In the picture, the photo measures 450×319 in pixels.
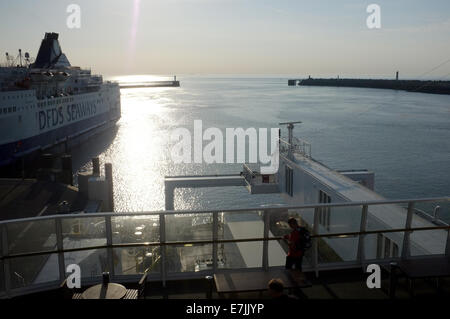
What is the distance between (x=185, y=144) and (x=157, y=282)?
5288cm

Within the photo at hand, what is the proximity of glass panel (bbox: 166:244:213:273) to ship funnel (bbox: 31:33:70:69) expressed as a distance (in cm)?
6713

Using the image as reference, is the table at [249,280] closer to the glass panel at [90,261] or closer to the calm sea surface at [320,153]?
the glass panel at [90,261]

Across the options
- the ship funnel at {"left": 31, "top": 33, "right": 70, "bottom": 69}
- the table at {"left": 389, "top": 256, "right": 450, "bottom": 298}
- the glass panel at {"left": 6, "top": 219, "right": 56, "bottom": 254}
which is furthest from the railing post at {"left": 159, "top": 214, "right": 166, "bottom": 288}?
the ship funnel at {"left": 31, "top": 33, "right": 70, "bottom": 69}

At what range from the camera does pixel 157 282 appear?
5.34 meters

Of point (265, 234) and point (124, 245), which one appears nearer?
point (124, 245)

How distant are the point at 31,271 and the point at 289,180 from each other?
14678 millimetres

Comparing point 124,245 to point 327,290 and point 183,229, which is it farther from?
point 327,290

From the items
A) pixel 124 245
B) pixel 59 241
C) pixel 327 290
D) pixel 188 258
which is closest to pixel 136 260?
pixel 124 245

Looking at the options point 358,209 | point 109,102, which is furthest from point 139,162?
point 358,209

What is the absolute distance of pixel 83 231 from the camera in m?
5.18

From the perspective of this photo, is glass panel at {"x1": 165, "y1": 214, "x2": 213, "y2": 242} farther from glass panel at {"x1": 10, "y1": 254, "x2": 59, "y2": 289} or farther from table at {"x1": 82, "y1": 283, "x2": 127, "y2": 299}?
glass panel at {"x1": 10, "y1": 254, "x2": 59, "y2": 289}

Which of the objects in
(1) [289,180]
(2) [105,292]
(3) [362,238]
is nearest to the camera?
(2) [105,292]

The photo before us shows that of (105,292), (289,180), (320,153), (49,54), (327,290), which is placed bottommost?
(320,153)

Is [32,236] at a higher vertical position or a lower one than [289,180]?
higher
